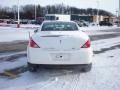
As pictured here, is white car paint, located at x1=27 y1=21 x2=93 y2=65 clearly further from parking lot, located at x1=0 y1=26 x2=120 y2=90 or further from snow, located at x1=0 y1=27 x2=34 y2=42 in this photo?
snow, located at x1=0 y1=27 x2=34 y2=42

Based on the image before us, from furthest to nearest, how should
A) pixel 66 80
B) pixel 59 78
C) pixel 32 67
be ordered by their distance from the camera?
pixel 32 67 → pixel 59 78 → pixel 66 80

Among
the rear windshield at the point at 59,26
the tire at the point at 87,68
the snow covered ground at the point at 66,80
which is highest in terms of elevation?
the rear windshield at the point at 59,26

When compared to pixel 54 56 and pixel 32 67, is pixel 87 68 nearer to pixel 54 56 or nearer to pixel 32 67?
pixel 54 56

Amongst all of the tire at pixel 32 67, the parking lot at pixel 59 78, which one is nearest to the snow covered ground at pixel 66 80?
the parking lot at pixel 59 78

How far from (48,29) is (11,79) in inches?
81.3

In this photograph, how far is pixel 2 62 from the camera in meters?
9.42

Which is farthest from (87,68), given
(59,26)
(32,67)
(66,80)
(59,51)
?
(59,26)

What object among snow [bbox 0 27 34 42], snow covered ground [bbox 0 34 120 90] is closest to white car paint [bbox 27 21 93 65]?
Result: snow covered ground [bbox 0 34 120 90]

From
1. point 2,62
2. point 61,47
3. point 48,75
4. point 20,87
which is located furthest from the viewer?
point 2,62

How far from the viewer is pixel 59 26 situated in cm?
847

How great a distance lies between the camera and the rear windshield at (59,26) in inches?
329

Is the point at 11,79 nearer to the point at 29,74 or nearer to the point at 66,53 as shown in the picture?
the point at 29,74

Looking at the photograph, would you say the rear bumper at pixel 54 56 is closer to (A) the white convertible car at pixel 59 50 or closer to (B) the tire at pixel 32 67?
(A) the white convertible car at pixel 59 50

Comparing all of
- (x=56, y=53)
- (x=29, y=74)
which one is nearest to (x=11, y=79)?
(x=29, y=74)
